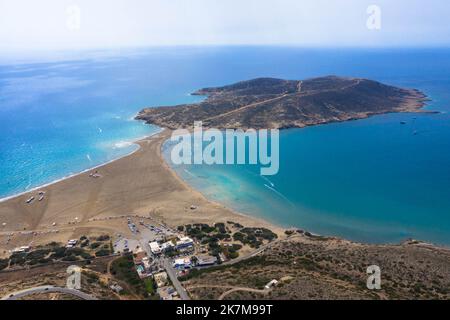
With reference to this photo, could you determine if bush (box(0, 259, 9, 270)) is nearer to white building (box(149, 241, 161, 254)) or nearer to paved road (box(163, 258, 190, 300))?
white building (box(149, 241, 161, 254))

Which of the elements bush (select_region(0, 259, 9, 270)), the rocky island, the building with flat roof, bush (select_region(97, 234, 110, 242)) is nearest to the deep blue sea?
the rocky island

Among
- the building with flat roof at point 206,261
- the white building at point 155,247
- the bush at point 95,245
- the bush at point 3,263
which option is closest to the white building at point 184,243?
the white building at point 155,247

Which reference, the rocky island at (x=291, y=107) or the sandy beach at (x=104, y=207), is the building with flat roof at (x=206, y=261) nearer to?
the sandy beach at (x=104, y=207)

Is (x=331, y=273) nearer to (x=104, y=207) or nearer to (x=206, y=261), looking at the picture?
(x=206, y=261)

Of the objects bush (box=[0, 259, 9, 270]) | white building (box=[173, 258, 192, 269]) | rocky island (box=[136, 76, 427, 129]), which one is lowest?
bush (box=[0, 259, 9, 270])

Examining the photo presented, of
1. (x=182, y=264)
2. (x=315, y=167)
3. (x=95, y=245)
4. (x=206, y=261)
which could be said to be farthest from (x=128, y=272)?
(x=315, y=167)
